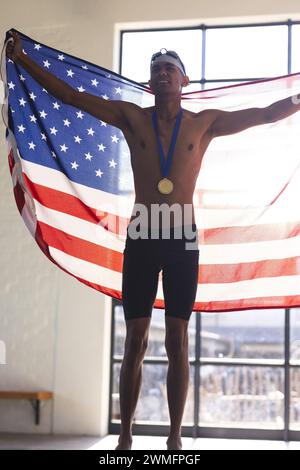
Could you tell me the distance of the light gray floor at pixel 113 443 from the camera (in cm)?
590

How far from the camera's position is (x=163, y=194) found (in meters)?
3.53

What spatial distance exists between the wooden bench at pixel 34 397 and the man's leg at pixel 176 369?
3.23 meters

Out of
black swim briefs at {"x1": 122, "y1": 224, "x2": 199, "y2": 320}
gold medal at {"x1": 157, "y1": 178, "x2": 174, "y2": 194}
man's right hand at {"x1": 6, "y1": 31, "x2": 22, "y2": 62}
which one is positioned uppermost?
man's right hand at {"x1": 6, "y1": 31, "x2": 22, "y2": 62}

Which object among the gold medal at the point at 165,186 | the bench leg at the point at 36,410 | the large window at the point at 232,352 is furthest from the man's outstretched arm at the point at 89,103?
the bench leg at the point at 36,410

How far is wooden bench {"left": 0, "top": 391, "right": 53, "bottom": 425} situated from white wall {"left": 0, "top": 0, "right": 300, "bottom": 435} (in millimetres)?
68

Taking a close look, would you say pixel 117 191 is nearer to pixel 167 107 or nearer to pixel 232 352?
pixel 167 107

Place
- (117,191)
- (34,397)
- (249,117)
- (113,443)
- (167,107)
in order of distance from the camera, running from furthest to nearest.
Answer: (34,397), (113,443), (117,191), (249,117), (167,107)

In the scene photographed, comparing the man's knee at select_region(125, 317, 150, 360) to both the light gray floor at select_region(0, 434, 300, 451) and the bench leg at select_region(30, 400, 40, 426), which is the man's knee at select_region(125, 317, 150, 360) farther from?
the bench leg at select_region(30, 400, 40, 426)

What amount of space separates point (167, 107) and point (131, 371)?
127 cm

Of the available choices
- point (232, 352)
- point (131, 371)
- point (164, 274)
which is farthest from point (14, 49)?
point (232, 352)

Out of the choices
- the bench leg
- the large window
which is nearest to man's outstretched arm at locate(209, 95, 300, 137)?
the large window

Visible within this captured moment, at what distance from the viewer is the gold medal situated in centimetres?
353

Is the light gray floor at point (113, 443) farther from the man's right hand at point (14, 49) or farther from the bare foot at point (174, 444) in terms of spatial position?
the man's right hand at point (14, 49)

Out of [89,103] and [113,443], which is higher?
[89,103]
